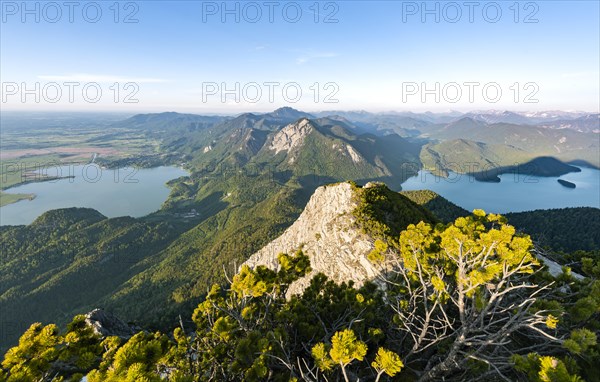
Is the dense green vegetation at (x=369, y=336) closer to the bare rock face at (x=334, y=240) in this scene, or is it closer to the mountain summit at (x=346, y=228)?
the bare rock face at (x=334, y=240)

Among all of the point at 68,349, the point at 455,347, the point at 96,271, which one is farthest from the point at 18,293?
the point at 455,347

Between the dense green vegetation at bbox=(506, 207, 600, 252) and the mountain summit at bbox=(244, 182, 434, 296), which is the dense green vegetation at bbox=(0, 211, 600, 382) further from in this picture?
the dense green vegetation at bbox=(506, 207, 600, 252)

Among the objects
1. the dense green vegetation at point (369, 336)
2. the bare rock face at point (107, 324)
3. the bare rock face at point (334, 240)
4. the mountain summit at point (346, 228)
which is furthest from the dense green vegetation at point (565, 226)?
the bare rock face at point (107, 324)

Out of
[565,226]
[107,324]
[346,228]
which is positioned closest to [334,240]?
[346,228]

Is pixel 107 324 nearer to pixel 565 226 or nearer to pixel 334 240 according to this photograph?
pixel 334 240

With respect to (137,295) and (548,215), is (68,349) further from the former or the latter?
(548,215)

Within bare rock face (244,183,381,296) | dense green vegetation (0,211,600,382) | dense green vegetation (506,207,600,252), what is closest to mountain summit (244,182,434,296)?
bare rock face (244,183,381,296)
